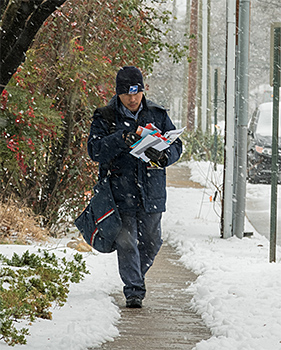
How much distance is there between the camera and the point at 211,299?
531cm

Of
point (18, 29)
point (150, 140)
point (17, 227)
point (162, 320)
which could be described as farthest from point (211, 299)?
point (17, 227)

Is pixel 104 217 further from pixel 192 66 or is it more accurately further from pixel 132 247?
pixel 192 66

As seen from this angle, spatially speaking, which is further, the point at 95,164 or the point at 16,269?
the point at 95,164

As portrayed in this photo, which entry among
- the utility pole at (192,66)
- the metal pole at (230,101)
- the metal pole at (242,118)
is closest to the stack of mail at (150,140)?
the metal pole at (230,101)

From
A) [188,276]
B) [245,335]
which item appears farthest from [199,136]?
[245,335]

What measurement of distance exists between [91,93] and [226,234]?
103 inches

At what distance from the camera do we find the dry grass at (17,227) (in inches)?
322

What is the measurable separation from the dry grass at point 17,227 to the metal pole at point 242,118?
2.63 metres

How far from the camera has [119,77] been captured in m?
5.30

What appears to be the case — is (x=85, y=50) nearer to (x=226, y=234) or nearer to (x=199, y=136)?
(x=226, y=234)

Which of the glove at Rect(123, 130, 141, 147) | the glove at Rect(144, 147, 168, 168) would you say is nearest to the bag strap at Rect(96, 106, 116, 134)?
the glove at Rect(123, 130, 141, 147)

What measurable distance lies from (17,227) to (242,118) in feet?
10.9

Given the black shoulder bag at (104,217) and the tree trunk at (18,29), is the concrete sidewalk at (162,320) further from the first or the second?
the tree trunk at (18,29)

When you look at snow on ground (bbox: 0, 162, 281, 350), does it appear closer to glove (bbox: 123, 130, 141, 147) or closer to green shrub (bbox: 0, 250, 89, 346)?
green shrub (bbox: 0, 250, 89, 346)
